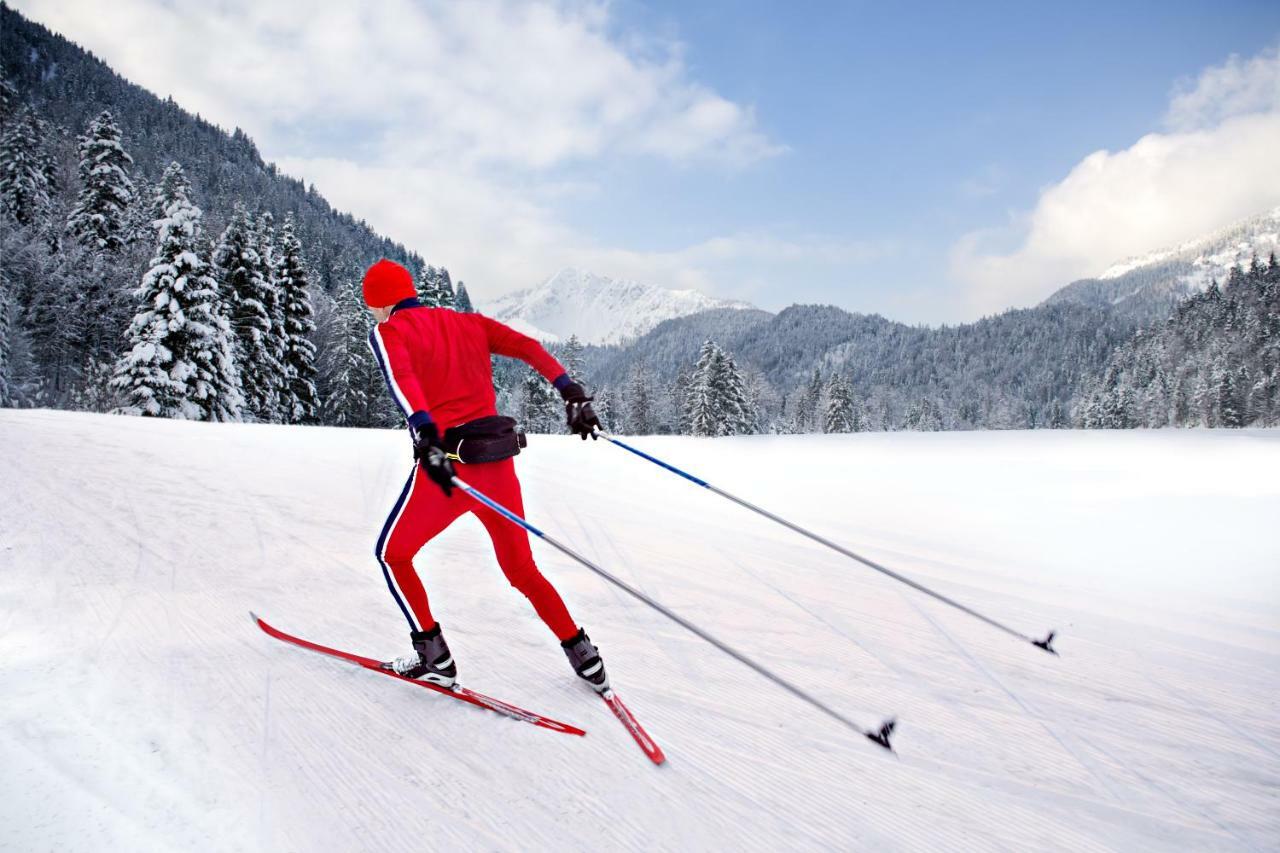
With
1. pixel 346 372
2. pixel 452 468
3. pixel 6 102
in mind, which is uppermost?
pixel 6 102

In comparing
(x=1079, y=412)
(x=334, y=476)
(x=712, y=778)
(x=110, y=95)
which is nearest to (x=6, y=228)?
(x=334, y=476)

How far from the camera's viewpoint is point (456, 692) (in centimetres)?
331

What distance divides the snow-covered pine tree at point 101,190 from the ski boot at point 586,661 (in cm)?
4300

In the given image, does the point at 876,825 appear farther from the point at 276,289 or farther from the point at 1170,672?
the point at 276,289

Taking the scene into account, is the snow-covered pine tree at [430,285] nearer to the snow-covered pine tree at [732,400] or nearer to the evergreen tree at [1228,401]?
the snow-covered pine tree at [732,400]

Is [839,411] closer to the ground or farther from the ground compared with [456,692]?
Answer: farther from the ground

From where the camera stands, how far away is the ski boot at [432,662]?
132 inches

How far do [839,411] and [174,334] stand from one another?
→ 52.5m

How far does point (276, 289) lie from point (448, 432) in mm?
34076

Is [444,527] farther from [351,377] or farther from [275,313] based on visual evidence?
[351,377]

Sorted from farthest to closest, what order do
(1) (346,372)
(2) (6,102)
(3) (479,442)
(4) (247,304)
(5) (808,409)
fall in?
1. (5) (808,409)
2. (1) (346,372)
3. (2) (6,102)
4. (4) (247,304)
5. (3) (479,442)

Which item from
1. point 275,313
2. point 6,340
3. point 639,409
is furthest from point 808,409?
point 6,340

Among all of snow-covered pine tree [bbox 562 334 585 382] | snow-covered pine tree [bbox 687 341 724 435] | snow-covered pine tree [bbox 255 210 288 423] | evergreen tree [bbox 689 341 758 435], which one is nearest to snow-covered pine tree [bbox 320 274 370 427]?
snow-covered pine tree [bbox 255 210 288 423]

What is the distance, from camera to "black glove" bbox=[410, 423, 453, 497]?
9.59 ft
